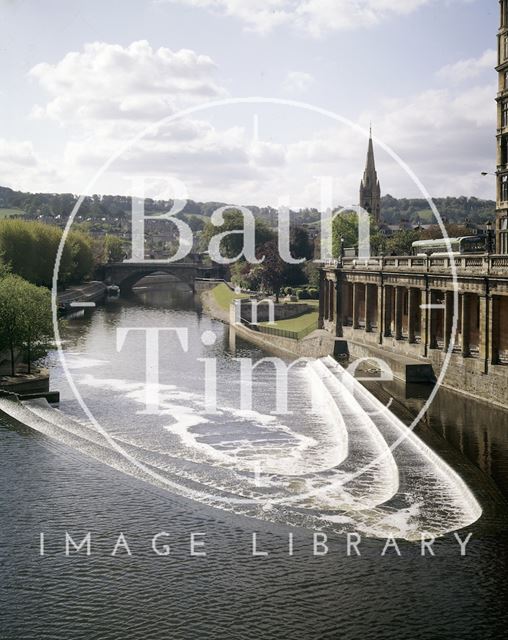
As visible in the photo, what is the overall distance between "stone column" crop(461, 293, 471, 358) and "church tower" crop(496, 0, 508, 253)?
1419cm

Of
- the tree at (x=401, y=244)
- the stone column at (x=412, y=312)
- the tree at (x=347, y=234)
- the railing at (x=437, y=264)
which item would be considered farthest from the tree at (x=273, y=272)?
the stone column at (x=412, y=312)

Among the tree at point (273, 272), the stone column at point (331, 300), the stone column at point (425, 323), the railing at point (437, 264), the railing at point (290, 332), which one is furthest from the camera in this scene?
the tree at point (273, 272)

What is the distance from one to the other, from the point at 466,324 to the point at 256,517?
1311 inches

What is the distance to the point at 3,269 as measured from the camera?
9481 cm

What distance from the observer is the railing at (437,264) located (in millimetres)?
57872

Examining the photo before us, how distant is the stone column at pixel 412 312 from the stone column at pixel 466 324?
11.0 meters

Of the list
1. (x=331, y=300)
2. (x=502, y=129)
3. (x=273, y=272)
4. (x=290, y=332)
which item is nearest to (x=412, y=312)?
(x=502, y=129)

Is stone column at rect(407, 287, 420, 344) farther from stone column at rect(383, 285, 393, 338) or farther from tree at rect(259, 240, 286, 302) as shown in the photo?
tree at rect(259, 240, 286, 302)

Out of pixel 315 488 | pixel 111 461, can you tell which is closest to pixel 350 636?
pixel 315 488

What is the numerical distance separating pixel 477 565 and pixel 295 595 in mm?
7093

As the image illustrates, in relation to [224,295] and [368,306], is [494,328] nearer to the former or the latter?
[368,306]

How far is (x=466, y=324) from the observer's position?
6288cm

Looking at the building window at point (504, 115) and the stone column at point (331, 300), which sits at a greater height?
the building window at point (504, 115)

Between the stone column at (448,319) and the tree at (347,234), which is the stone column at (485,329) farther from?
the tree at (347,234)
